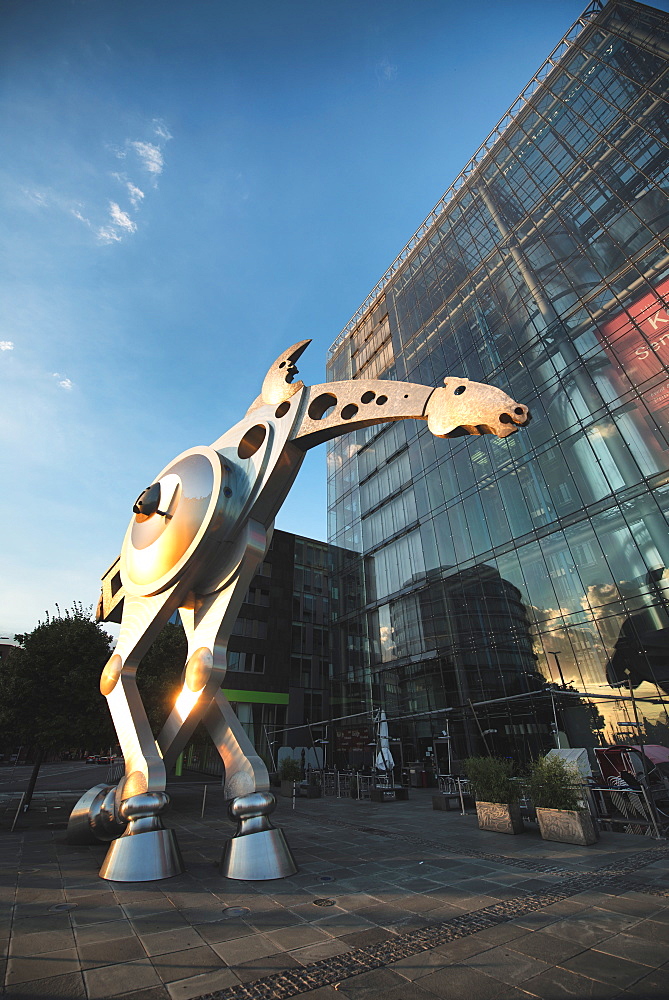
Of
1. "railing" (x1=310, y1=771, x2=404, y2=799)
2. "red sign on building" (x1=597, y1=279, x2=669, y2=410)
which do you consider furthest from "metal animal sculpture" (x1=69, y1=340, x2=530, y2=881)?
"red sign on building" (x1=597, y1=279, x2=669, y2=410)

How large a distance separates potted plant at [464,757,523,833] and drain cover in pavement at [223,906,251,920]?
6.13 metres

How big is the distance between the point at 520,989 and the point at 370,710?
24204 mm

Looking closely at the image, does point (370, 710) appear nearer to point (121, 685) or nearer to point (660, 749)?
point (660, 749)

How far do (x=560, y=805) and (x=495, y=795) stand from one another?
1.46 m

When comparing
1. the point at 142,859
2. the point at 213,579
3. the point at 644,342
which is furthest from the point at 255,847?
the point at 644,342

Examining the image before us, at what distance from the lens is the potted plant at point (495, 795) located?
8805 mm

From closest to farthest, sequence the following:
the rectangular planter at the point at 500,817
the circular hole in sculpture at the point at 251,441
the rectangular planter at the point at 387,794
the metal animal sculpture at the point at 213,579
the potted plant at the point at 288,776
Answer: the metal animal sculpture at the point at 213,579
the circular hole in sculpture at the point at 251,441
the rectangular planter at the point at 500,817
the rectangular planter at the point at 387,794
the potted plant at the point at 288,776

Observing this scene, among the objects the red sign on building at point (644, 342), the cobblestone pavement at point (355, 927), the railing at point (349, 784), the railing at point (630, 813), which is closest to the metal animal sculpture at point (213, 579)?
the cobblestone pavement at point (355, 927)

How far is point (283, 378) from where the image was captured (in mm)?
7688

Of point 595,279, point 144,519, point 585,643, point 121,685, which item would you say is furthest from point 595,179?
point 121,685

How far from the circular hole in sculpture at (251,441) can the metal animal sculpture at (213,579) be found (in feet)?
0.05

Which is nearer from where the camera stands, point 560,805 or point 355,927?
point 355,927

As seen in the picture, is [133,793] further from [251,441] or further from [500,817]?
Result: [500,817]

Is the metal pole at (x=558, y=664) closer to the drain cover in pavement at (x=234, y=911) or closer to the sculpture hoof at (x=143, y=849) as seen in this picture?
the sculpture hoof at (x=143, y=849)
